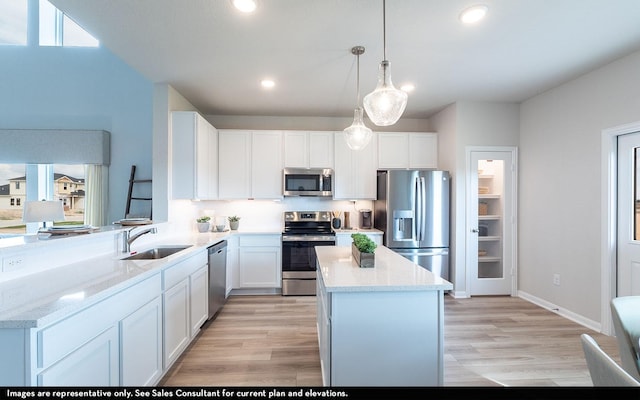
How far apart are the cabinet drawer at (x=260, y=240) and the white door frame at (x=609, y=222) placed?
3.65 meters

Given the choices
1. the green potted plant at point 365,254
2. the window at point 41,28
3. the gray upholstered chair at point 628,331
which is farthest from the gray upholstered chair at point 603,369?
the window at point 41,28

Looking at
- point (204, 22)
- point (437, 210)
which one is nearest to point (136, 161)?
point (204, 22)

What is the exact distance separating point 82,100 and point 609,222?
281 inches

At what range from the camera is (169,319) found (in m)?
2.00

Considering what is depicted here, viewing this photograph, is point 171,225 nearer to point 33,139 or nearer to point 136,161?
point 136,161

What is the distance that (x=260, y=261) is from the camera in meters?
3.70

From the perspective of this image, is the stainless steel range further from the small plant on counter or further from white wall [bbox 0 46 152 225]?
white wall [bbox 0 46 152 225]

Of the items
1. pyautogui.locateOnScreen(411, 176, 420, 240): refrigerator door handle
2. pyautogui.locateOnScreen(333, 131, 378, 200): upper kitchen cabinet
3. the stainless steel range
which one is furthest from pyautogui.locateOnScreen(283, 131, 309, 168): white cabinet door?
pyautogui.locateOnScreen(411, 176, 420, 240): refrigerator door handle

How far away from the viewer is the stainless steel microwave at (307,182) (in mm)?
3898

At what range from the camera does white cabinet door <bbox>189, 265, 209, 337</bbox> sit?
2404 millimetres

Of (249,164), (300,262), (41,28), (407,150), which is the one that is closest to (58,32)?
(41,28)

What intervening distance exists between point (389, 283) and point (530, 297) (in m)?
3.25

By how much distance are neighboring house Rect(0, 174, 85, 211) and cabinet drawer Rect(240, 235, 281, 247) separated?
9.09ft

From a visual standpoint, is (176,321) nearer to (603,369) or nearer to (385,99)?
(385,99)
